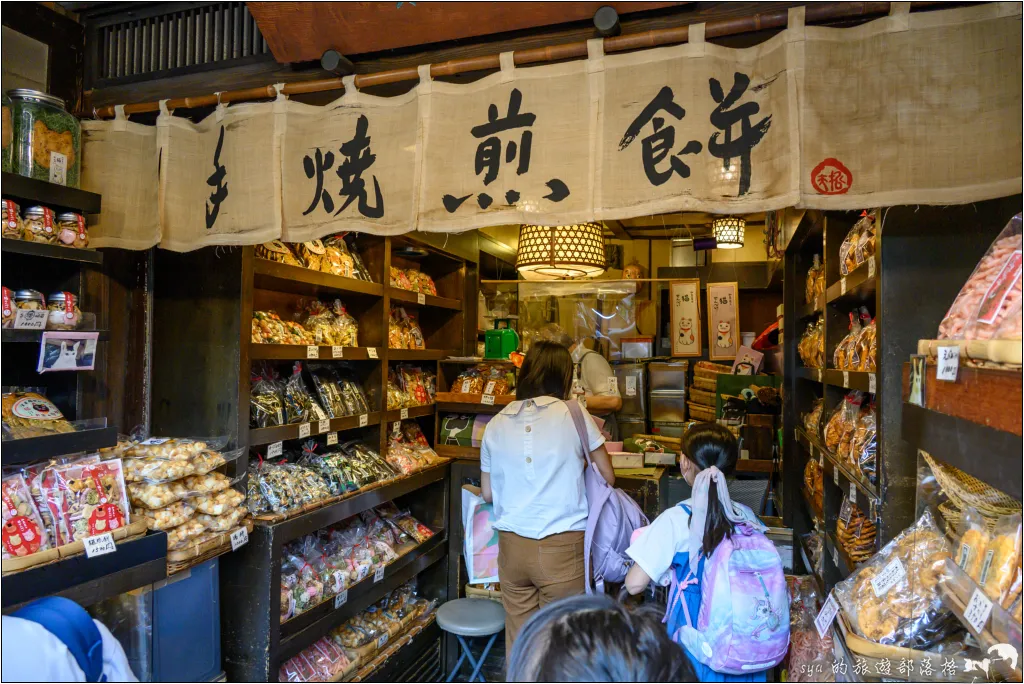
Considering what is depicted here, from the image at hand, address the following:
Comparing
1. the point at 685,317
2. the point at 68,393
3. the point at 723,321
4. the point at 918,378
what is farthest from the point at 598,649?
the point at 723,321

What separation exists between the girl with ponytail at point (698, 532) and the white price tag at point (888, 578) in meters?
0.52

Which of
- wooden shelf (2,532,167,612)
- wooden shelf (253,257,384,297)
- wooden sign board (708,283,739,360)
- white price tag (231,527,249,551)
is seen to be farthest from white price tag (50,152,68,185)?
wooden sign board (708,283,739,360)

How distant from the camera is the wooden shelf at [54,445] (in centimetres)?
210

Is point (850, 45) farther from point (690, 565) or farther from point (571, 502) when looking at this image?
point (571, 502)

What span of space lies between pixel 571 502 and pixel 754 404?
3.99m

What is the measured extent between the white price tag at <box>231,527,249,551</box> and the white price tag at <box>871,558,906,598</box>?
2462 mm

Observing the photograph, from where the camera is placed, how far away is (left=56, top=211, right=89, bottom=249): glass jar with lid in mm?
2510

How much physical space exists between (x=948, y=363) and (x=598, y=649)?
0.99 m

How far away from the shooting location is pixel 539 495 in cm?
320

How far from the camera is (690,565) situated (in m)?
2.50

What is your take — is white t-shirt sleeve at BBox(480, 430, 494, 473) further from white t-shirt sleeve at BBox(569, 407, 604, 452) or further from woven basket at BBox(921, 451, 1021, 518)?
woven basket at BBox(921, 451, 1021, 518)

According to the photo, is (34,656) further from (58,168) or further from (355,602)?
(355,602)

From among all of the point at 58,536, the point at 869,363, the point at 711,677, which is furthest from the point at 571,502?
the point at 58,536

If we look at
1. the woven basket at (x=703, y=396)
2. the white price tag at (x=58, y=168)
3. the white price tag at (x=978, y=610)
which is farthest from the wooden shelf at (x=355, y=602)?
the woven basket at (x=703, y=396)
